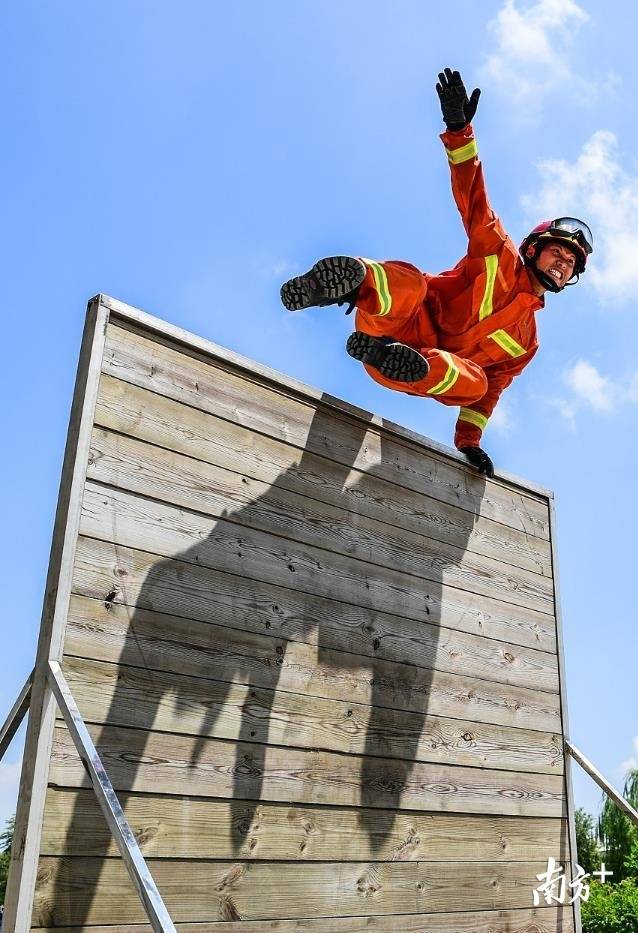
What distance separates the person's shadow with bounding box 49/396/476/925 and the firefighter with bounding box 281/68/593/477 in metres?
0.39

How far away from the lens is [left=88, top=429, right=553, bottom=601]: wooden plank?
263 cm

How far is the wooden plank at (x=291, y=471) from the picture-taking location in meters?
2.70

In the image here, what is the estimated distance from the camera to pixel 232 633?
2.73 meters

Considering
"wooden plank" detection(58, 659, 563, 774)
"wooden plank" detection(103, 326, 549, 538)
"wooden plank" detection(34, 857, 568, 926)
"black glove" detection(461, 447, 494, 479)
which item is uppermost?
"black glove" detection(461, 447, 494, 479)

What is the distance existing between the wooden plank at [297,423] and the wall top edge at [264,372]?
27mm

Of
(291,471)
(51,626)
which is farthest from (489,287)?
(51,626)

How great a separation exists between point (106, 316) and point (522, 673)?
2.32 meters

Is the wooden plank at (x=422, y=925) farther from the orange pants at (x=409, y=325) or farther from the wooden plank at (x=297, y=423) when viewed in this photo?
the orange pants at (x=409, y=325)

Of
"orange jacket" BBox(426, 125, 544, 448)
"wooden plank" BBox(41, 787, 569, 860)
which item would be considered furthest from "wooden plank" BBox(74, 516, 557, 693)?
"orange jacket" BBox(426, 125, 544, 448)

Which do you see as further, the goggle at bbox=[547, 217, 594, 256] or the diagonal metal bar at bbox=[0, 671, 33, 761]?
the goggle at bbox=[547, 217, 594, 256]

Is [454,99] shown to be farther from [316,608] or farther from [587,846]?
[587,846]

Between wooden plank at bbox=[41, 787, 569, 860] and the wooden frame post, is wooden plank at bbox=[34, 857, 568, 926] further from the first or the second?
the wooden frame post

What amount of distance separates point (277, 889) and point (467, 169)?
247cm

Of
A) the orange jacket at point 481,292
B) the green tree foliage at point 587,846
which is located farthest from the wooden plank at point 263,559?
the green tree foliage at point 587,846
